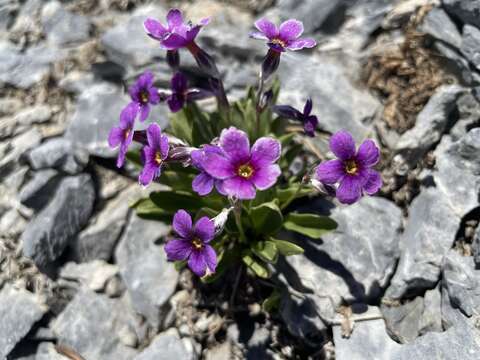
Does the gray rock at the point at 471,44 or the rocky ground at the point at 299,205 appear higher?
the gray rock at the point at 471,44

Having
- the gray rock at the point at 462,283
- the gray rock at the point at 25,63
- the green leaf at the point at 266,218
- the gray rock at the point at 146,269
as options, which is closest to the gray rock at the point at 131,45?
the gray rock at the point at 25,63

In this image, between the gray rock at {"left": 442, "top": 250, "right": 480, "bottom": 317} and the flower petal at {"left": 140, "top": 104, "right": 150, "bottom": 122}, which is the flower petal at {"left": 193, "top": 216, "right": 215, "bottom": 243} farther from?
the gray rock at {"left": 442, "top": 250, "right": 480, "bottom": 317}

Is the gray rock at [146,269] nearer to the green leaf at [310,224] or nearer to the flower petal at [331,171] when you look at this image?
the green leaf at [310,224]

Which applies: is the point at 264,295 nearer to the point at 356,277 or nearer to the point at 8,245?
the point at 356,277

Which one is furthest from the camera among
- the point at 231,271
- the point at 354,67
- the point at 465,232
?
the point at 354,67

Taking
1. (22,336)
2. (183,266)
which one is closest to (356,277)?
(183,266)

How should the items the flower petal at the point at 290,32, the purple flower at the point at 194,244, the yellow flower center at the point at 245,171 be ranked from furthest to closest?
Answer: the flower petal at the point at 290,32 → the purple flower at the point at 194,244 → the yellow flower center at the point at 245,171

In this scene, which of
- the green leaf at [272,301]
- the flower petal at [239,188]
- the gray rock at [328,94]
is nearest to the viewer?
the flower petal at [239,188]

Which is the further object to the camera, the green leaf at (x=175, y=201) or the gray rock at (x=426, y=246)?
the green leaf at (x=175, y=201)

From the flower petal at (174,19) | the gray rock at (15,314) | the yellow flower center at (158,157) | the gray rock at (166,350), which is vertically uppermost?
the flower petal at (174,19)
